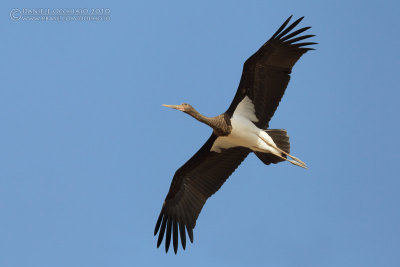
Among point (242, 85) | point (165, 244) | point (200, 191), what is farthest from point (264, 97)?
point (165, 244)

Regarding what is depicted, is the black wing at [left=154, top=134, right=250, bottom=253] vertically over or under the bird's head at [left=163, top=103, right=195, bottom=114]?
under

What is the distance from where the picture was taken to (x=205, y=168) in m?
14.7

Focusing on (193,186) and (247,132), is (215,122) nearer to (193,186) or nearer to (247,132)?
(247,132)

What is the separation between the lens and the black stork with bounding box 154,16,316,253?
13.3m

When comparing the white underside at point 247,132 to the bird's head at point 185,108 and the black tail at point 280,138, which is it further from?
the bird's head at point 185,108

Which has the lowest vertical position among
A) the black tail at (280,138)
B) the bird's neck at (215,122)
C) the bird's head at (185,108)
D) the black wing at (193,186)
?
the black wing at (193,186)

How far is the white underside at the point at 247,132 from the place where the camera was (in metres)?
13.8

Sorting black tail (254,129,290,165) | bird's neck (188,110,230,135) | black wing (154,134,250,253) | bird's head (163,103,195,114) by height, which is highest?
bird's head (163,103,195,114)

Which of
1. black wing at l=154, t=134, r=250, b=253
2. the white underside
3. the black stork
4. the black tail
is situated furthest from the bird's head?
the black tail

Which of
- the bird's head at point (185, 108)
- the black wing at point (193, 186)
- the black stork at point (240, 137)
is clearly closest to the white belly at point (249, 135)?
the black stork at point (240, 137)

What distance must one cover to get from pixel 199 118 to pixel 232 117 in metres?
0.72

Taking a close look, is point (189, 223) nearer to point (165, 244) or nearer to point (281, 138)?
point (165, 244)

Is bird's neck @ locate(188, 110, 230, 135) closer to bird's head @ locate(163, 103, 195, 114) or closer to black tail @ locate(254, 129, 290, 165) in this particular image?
bird's head @ locate(163, 103, 195, 114)

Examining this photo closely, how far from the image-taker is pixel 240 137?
45.4ft
